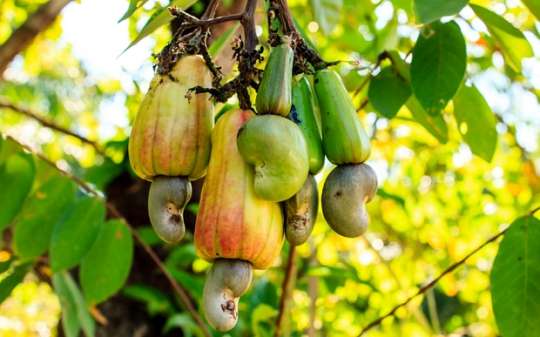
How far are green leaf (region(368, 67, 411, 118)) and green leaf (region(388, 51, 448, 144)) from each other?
1 cm

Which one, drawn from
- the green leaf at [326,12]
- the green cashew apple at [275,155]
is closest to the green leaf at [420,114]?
the green leaf at [326,12]

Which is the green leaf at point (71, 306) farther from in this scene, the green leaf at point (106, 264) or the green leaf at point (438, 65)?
the green leaf at point (438, 65)

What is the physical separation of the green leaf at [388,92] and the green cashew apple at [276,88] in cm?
40

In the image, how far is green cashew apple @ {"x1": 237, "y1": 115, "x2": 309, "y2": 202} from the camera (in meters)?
0.70

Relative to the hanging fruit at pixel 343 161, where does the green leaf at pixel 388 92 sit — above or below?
below

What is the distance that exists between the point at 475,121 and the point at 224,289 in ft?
2.01

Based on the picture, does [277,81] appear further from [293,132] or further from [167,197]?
[167,197]

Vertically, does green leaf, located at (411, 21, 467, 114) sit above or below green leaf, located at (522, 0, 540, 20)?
below

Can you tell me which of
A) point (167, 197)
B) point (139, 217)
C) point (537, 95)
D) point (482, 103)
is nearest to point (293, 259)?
point (482, 103)

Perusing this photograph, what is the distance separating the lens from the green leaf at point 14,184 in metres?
1.42

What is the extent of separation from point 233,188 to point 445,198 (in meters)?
2.62

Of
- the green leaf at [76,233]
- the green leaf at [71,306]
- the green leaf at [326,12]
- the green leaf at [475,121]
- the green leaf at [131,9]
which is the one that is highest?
the green leaf at [131,9]

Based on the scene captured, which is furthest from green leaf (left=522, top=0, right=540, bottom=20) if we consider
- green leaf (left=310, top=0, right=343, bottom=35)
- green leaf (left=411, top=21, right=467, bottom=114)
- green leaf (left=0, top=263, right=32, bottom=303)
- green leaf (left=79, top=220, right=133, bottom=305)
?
green leaf (left=0, top=263, right=32, bottom=303)

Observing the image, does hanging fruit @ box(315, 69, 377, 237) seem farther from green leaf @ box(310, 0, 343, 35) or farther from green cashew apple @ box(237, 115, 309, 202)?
green leaf @ box(310, 0, 343, 35)
